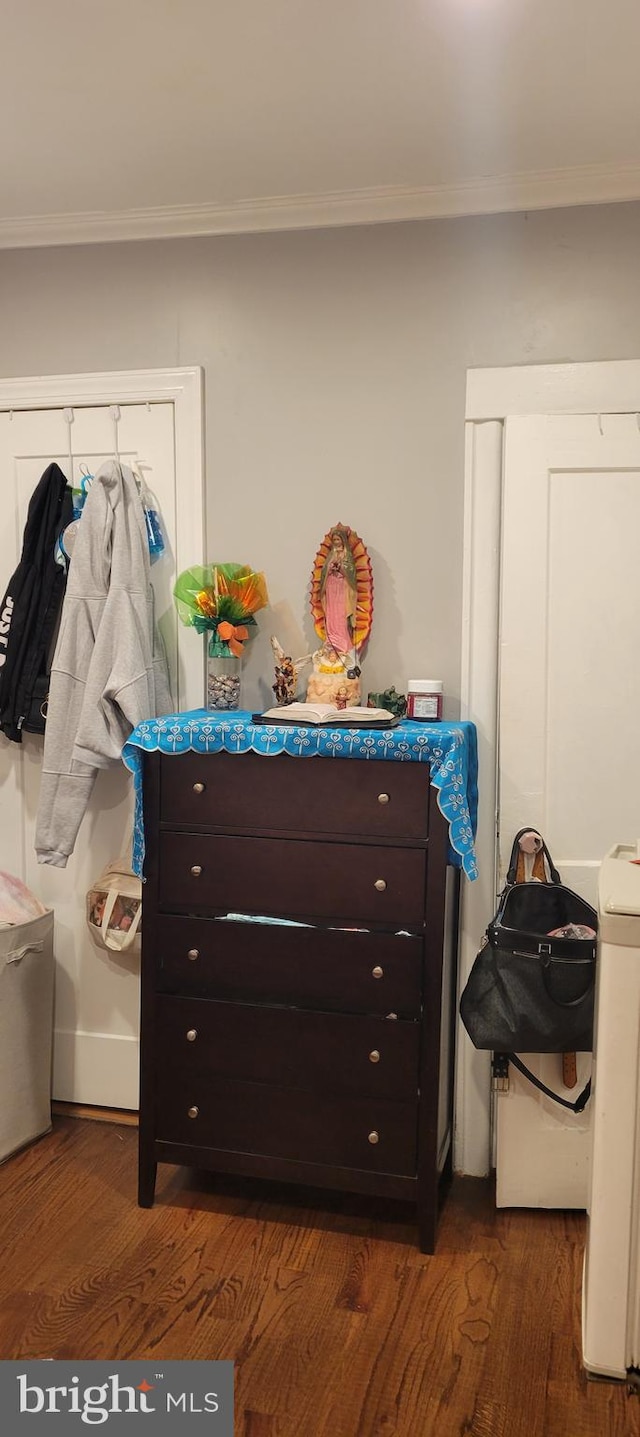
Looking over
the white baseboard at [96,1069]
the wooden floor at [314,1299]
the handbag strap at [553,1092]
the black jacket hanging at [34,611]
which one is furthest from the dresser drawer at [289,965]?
the black jacket hanging at [34,611]

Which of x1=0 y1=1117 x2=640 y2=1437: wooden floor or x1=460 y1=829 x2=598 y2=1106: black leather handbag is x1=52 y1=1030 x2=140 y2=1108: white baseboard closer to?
x1=0 y1=1117 x2=640 y2=1437: wooden floor

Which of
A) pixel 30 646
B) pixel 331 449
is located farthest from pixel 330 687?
pixel 30 646

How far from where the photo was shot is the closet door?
2.99m

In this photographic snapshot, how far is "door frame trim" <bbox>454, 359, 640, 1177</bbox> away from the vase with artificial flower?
58 cm

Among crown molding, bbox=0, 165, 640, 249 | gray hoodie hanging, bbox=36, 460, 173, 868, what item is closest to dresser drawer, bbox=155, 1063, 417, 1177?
gray hoodie hanging, bbox=36, 460, 173, 868

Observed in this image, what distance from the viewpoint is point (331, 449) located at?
2838 mm

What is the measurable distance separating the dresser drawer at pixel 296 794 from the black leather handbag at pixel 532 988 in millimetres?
363

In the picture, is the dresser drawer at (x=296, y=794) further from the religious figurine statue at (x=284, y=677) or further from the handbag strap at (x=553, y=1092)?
the handbag strap at (x=553, y=1092)

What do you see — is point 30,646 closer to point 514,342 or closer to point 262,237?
point 262,237

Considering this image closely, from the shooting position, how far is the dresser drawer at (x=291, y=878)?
7.82 feet

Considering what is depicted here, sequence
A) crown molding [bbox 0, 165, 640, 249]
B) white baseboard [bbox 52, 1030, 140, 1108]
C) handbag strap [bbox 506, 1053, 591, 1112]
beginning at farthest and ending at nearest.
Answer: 1. white baseboard [bbox 52, 1030, 140, 1108]
2. crown molding [bbox 0, 165, 640, 249]
3. handbag strap [bbox 506, 1053, 591, 1112]

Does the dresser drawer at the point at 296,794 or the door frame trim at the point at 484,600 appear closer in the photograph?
the dresser drawer at the point at 296,794

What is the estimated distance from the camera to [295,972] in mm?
2455

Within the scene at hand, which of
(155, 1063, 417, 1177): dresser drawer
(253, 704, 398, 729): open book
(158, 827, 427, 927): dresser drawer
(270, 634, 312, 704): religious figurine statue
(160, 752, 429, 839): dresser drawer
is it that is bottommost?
(155, 1063, 417, 1177): dresser drawer
